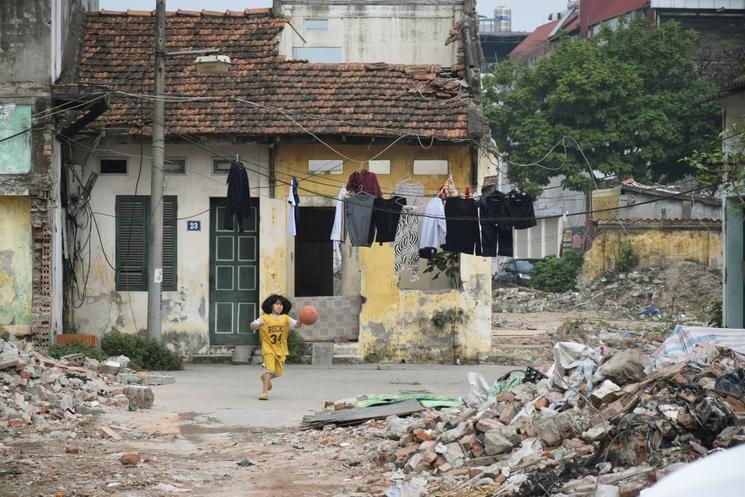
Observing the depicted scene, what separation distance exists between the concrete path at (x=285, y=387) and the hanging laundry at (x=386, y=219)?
8.23ft

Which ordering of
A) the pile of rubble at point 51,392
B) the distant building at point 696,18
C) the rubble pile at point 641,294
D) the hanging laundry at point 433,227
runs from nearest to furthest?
the pile of rubble at point 51,392 → the hanging laundry at point 433,227 → the rubble pile at point 641,294 → the distant building at point 696,18

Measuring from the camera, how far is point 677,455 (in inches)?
392

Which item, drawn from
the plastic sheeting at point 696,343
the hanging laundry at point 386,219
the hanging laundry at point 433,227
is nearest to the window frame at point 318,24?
the hanging laundry at point 386,219

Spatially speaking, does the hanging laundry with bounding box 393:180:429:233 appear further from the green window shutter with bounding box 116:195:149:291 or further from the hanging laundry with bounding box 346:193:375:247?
the green window shutter with bounding box 116:195:149:291

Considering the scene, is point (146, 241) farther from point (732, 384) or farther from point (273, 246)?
point (732, 384)

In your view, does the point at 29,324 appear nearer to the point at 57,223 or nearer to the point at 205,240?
the point at 57,223

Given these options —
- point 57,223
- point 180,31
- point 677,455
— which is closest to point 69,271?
point 57,223

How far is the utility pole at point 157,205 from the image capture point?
73.7 ft

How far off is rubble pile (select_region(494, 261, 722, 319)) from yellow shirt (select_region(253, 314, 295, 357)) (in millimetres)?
24211

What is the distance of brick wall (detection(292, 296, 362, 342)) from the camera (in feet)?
79.3

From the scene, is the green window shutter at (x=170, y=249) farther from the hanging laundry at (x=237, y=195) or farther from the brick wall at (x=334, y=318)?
the brick wall at (x=334, y=318)

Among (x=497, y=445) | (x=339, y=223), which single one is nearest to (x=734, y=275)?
(x=339, y=223)

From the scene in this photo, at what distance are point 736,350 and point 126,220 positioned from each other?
14399mm

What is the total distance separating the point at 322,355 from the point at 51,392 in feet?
27.8
